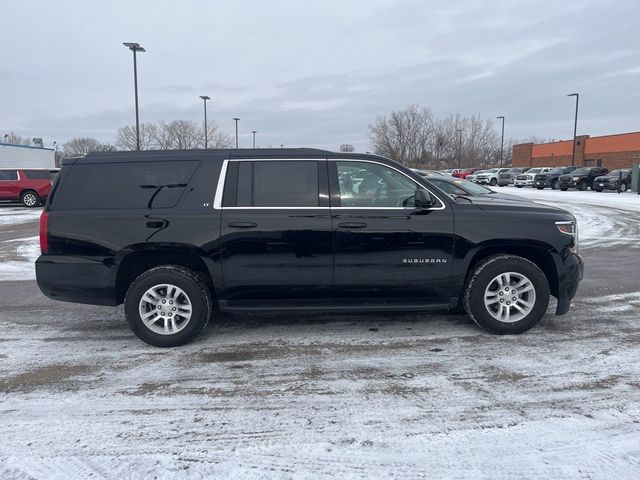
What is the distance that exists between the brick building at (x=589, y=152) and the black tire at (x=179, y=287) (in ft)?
181

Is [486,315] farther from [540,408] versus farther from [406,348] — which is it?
[540,408]

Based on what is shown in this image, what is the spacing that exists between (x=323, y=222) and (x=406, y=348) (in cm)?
143

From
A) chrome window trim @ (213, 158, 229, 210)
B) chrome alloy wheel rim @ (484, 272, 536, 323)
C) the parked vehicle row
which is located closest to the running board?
chrome alloy wheel rim @ (484, 272, 536, 323)

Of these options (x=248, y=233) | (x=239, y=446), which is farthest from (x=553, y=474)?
(x=248, y=233)

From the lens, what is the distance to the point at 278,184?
4.71 metres

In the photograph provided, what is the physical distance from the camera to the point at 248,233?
179 inches

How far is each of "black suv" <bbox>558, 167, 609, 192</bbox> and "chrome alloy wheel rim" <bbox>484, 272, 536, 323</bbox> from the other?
1235 inches

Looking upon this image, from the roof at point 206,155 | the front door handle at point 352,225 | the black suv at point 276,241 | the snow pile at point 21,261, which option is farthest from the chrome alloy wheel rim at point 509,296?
the snow pile at point 21,261

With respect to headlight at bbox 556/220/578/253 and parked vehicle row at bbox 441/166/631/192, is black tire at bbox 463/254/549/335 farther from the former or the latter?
parked vehicle row at bbox 441/166/631/192

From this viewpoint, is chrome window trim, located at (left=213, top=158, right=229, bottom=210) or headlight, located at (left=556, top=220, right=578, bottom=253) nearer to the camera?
chrome window trim, located at (left=213, top=158, right=229, bottom=210)

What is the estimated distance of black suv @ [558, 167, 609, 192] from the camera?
31.9 metres

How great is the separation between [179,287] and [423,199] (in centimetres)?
249

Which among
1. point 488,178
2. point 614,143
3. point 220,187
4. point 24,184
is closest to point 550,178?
point 488,178

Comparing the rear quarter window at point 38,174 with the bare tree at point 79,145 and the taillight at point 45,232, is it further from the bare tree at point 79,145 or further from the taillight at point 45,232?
the bare tree at point 79,145
